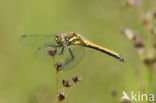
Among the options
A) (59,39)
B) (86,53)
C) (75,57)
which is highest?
(86,53)

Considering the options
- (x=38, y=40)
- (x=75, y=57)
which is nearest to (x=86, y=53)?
(x=38, y=40)

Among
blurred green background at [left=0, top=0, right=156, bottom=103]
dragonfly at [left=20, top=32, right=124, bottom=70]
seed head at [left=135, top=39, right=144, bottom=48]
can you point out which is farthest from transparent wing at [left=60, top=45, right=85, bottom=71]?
blurred green background at [left=0, top=0, right=156, bottom=103]

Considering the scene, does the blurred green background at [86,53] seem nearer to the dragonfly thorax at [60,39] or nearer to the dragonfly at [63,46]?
the dragonfly at [63,46]

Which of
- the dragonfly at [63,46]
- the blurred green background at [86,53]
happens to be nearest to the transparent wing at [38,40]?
the dragonfly at [63,46]

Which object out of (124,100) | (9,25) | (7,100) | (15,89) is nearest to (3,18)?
(9,25)

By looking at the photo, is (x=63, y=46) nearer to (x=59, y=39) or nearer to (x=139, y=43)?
(x=59, y=39)

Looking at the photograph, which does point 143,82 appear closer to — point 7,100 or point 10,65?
point 7,100
